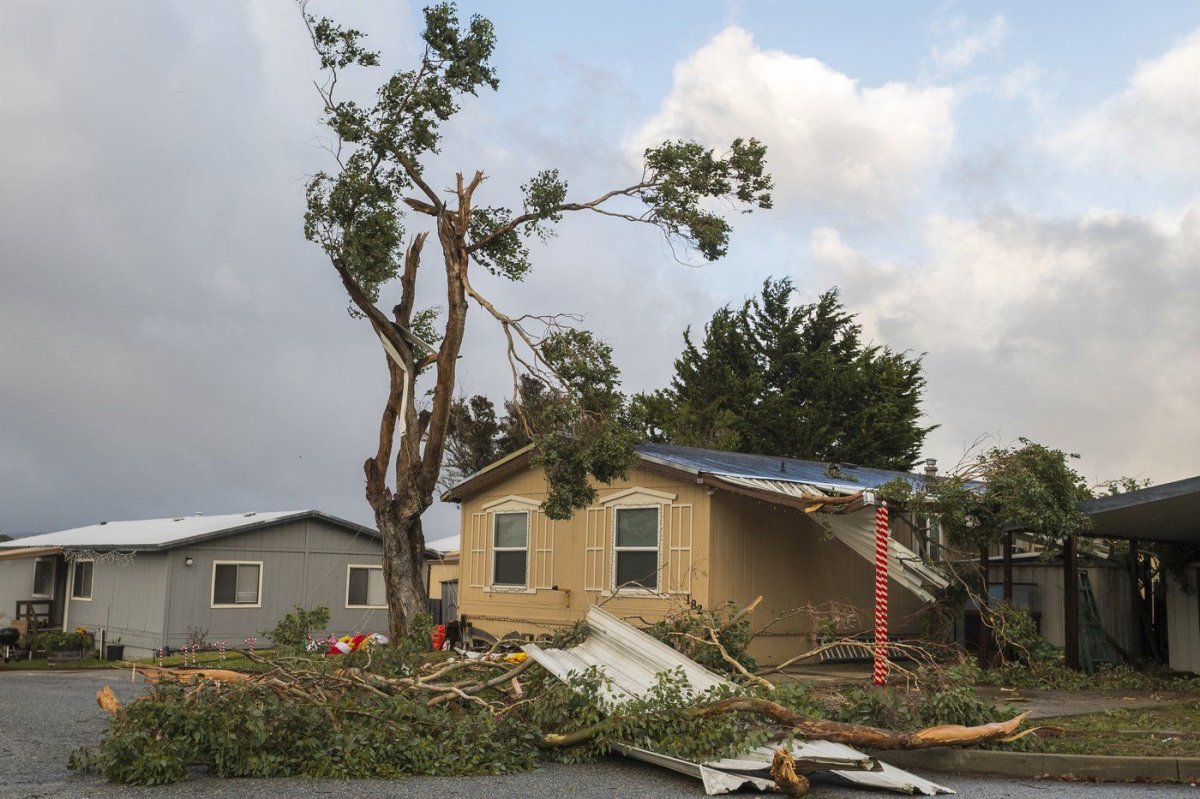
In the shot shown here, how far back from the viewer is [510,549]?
20984 millimetres

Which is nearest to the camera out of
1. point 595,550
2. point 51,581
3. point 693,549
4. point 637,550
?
point 693,549

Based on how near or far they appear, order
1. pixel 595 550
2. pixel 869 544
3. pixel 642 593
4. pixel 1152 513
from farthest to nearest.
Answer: pixel 595 550 < pixel 642 593 < pixel 869 544 < pixel 1152 513

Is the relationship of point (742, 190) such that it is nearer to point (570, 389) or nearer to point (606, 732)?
point (570, 389)

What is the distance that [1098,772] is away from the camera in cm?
925

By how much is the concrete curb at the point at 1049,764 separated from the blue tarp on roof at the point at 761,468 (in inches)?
296

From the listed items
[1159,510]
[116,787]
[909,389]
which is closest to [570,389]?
[1159,510]

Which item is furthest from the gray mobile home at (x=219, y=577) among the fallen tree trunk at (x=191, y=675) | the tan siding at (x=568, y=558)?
the fallen tree trunk at (x=191, y=675)

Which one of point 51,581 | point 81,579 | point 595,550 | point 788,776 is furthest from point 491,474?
point 51,581

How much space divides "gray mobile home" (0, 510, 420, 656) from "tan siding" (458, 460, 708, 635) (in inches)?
271

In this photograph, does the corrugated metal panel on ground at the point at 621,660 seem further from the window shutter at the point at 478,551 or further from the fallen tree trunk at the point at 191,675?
the window shutter at the point at 478,551

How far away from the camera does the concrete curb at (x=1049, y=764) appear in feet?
30.1

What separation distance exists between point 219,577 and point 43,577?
8.72 meters

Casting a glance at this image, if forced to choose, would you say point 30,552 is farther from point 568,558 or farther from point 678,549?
point 678,549

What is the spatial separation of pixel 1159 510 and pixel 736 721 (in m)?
8.54
